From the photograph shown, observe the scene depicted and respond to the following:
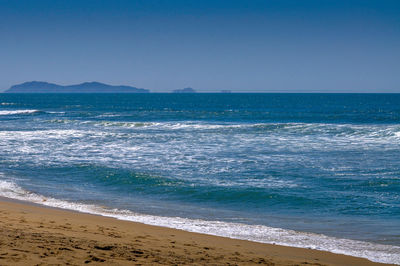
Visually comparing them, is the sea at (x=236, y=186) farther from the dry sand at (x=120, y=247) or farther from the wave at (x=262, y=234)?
the dry sand at (x=120, y=247)

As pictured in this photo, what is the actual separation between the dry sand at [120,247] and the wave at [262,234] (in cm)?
41

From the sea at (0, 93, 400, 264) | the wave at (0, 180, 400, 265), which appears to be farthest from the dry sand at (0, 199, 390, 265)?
the sea at (0, 93, 400, 264)

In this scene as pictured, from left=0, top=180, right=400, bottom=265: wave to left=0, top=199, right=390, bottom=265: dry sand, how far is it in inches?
16.2

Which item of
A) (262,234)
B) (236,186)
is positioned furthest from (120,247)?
(236,186)

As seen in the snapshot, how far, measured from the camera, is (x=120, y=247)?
705 cm

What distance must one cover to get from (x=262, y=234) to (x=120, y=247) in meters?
3.36

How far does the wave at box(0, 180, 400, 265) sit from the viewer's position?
8.14 meters

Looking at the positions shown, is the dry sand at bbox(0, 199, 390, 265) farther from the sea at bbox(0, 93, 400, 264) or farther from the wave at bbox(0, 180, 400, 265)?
the sea at bbox(0, 93, 400, 264)

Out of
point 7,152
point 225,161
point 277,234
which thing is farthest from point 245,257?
point 7,152

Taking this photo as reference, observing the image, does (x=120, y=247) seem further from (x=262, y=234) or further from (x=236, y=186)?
(x=236, y=186)

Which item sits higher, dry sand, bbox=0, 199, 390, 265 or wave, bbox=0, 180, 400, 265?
dry sand, bbox=0, 199, 390, 265

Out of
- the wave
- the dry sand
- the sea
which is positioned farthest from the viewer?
the sea

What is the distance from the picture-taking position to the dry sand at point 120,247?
245 inches

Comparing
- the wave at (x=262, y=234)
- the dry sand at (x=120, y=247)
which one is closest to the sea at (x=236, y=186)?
the wave at (x=262, y=234)
